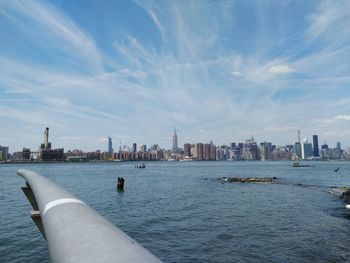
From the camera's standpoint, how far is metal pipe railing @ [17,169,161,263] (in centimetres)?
196

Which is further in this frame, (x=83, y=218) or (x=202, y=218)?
(x=202, y=218)

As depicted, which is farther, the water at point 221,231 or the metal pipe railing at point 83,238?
the water at point 221,231

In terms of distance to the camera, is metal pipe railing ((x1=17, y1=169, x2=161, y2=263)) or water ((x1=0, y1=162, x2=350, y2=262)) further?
water ((x1=0, y1=162, x2=350, y2=262))

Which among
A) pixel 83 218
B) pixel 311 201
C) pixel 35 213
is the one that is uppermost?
pixel 83 218

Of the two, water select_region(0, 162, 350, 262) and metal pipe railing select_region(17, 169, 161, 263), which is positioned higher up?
metal pipe railing select_region(17, 169, 161, 263)

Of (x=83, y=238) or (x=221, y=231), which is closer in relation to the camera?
(x=83, y=238)

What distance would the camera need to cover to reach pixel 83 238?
7.37ft

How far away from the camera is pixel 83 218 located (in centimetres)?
267

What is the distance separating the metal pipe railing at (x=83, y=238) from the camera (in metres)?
1.96

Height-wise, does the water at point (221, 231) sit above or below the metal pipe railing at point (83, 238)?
below

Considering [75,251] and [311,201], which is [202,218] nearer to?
[311,201]

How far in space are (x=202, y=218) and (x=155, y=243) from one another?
10.3 metres

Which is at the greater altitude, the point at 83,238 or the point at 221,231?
the point at 83,238

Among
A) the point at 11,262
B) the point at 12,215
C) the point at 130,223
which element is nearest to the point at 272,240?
the point at 130,223
